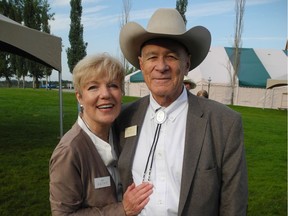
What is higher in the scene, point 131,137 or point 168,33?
point 168,33

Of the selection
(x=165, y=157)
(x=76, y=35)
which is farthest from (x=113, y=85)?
(x=76, y=35)

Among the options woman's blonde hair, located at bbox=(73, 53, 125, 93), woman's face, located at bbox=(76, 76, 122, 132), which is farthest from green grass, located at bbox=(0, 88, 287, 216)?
woman's blonde hair, located at bbox=(73, 53, 125, 93)

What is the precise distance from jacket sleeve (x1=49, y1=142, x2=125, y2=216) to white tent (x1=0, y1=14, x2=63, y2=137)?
4355 mm

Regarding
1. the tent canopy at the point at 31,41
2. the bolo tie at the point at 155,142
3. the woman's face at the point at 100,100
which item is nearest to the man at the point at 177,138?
the bolo tie at the point at 155,142

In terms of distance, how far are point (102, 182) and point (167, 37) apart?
92cm

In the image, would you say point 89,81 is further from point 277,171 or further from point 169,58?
point 277,171

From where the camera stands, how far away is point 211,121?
1.68 m

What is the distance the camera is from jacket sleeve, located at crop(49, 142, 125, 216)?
5.24 feet

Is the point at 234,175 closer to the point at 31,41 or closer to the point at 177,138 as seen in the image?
the point at 177,138

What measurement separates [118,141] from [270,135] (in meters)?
10.1

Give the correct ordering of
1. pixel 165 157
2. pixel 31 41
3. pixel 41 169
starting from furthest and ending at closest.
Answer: pixel 31 41 → pixel 41 169 → pixel 165 157

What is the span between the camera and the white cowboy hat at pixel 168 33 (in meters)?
1.78

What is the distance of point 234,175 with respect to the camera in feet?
5.26

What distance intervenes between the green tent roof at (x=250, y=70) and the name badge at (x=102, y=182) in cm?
2699
